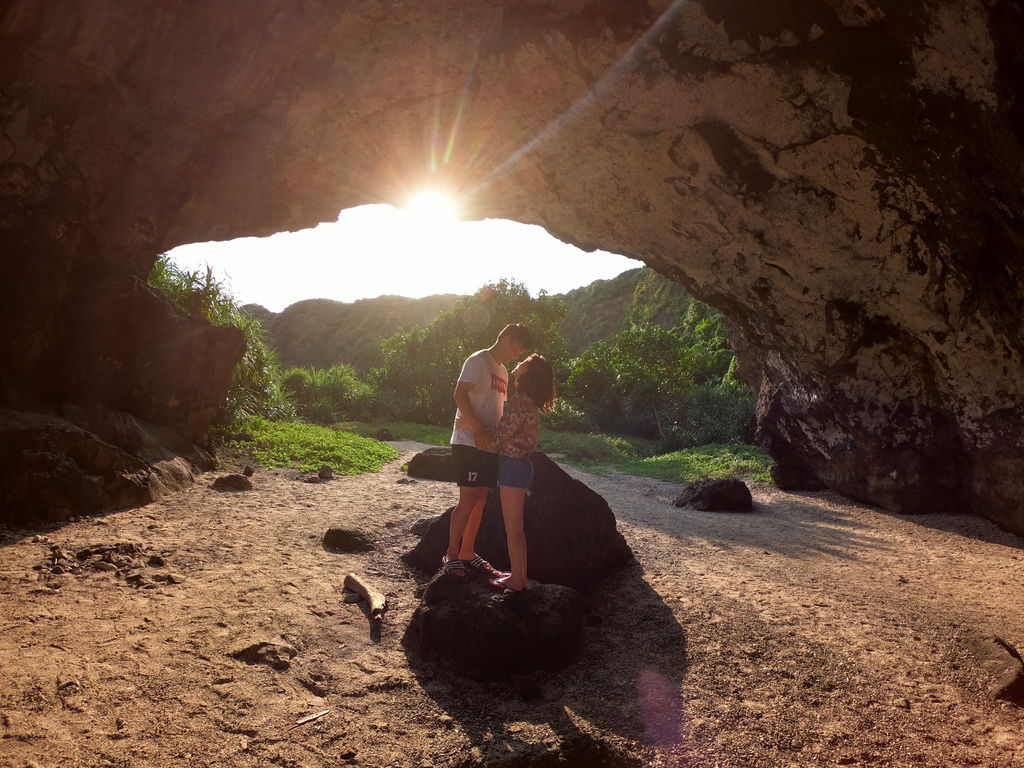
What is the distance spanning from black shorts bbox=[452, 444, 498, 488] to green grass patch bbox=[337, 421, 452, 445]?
38.1ft

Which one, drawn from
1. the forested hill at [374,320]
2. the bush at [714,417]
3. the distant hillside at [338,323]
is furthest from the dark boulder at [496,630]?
the distant hillside at [338,323]

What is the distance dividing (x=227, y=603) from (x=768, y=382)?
944 cm

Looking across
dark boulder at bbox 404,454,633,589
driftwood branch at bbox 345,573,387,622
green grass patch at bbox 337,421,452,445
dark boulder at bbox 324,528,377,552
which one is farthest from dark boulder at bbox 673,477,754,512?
green grass patch at bbox 337,421,452,445

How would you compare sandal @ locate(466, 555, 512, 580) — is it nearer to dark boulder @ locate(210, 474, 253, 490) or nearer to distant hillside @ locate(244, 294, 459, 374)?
dark boulder @ locate(210, 474, 253, 490)

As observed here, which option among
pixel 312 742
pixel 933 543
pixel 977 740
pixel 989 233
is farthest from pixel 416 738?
pixel 989 233

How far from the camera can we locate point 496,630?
143 inches

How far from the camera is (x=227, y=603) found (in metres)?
4.11

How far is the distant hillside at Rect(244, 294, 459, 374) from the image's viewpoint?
39.5m

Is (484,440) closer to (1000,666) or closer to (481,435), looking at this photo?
(481,435)

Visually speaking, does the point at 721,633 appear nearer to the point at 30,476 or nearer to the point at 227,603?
the point at 227,603

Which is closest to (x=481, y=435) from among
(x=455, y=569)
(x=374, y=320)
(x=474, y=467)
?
(x=474, y=467)

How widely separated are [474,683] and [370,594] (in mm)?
1280

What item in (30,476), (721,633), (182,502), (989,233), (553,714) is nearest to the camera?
(553,714)

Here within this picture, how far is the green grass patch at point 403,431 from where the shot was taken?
645 inches
